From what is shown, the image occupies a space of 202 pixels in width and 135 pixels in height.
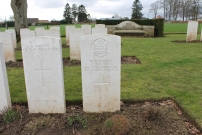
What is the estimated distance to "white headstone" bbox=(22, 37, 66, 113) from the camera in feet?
11.5

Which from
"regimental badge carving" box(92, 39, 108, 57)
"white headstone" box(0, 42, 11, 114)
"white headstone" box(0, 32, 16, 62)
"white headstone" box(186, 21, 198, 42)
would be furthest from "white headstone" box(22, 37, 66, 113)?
"white headstone" box(186, 21, 198, 42)

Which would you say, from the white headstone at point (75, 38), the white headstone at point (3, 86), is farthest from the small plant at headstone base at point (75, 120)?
the white headstone at point (75, 38)

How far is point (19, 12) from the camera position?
13078 millimetres

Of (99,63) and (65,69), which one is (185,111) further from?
(65,69)

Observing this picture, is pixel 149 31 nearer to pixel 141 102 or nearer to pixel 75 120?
pixel 141 102

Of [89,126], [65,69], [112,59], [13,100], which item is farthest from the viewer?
[65,69]

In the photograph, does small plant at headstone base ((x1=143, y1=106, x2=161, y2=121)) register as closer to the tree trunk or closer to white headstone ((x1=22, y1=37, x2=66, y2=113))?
white headstone ((x1=22, y1=37, x2=66, y2=113))

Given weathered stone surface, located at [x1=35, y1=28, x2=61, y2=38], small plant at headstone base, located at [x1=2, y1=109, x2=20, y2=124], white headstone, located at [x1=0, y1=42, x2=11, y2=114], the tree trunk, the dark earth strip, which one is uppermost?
the tree trunk

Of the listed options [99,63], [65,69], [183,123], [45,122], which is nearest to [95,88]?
[99,63]

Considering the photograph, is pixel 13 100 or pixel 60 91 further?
pixel 13 100

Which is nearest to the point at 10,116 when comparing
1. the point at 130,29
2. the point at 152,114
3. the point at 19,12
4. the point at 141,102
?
the point at 152,114

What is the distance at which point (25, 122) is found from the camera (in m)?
3.49

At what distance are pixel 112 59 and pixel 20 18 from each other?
1160 centimetres

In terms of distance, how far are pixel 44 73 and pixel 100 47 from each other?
3.71 ft
